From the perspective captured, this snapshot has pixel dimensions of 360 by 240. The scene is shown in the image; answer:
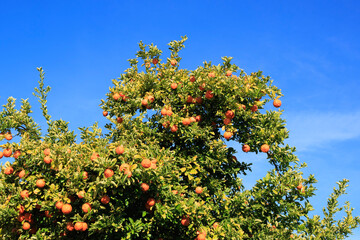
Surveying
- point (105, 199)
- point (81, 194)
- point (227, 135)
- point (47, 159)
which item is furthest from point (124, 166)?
point (227, 135)

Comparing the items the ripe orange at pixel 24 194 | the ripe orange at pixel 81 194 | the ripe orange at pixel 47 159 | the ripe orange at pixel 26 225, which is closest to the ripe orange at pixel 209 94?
the ripe orange at pixel 81 194

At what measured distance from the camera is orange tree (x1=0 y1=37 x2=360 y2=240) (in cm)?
941

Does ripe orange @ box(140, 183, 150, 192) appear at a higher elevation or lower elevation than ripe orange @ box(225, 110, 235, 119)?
lower

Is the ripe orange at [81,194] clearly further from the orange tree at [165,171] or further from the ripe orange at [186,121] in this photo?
the ripe orange at [186,121]

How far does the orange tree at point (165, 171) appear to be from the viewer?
9414 millimetres

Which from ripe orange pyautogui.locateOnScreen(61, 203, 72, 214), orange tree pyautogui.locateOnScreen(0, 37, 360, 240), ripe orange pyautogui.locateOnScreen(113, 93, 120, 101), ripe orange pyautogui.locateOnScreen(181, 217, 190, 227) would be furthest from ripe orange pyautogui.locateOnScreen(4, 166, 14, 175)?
ripe orange pyautogui.locateOnScreen(181, 217, 190, 227)

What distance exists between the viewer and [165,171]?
31.0 feet

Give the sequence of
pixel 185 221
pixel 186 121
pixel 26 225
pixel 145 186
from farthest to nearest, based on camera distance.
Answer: pixel 186 121 → pixel 26 225 → pixel 185 221 → pixel 145 186

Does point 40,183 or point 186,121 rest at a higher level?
point 186,121

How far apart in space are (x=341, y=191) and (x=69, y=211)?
854 centimetres

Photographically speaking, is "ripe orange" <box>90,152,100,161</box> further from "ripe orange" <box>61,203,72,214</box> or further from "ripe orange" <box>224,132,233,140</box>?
"ripe orange" <box>224,132,233,140</box>

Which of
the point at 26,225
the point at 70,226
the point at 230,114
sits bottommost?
the point at 70,226

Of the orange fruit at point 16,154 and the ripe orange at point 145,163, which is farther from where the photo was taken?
the orange fruit at point 16,154

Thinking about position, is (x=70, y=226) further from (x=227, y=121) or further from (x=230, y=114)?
(x=230, y=114)
